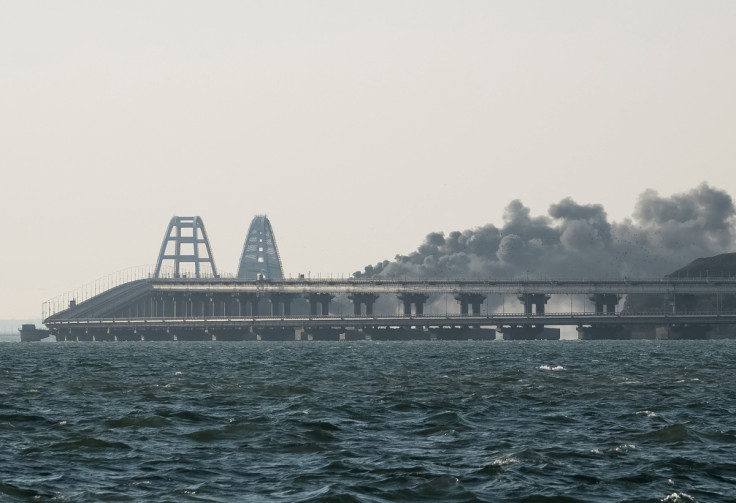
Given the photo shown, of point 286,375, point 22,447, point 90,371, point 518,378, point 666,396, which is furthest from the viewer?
point 90,371

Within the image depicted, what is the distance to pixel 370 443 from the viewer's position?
138 ft

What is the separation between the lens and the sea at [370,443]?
32125mm

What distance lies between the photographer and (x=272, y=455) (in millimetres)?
39062

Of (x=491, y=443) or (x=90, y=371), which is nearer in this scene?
(x=491, y=443)

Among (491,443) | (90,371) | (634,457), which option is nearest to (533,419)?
(491,443)

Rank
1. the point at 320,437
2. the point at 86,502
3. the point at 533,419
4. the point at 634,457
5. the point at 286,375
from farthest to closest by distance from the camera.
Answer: the point at 286,375 < the point at 533,419 < the point at 320,437 < the point at 634,457 < the point at 86,502

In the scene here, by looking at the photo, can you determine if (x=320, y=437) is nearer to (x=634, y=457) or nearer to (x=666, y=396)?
(x=634, y=457)

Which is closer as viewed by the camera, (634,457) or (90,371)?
(634,457)

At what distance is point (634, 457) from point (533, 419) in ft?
41.0

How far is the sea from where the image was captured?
32.1m

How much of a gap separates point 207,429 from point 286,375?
1757 inches

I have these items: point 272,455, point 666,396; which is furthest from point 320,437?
point 666,396

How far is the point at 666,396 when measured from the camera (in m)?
64.6

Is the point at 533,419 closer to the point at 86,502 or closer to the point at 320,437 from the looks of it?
the point at 320,437
